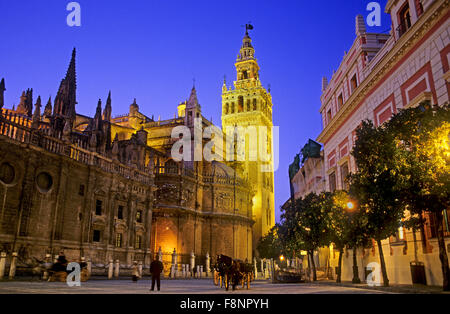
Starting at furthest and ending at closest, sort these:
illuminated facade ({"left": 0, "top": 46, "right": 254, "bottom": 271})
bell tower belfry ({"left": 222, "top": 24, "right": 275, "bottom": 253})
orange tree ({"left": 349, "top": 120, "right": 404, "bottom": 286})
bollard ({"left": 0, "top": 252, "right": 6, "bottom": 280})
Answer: bell tower belfry ({"left": 222, "top": 24, "right": 275, "bottom": 253})
illuminated facade ({"left": 0, "top": 46, "right": 254, "bottom": 271})
bollard ({"left": 0, "top": 252, "right": 6, "bottom": 280})
orange tree ({"left": 349, "top": 120, "right": 404, "bottom": 286})

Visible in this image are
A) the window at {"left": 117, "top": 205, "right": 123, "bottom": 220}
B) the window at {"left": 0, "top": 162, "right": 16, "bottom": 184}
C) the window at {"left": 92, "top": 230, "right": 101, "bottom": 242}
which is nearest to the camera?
the window at {"left": 0, "top": 162, "right": 16, "bottom": 184}

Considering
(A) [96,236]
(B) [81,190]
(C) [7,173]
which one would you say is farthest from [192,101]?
(C) [7,173]

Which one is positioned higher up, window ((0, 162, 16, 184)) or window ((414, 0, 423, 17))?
window ((414, 0, 423, 17))

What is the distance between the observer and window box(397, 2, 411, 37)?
63.7ft

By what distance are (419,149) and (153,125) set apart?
48790 millimetres

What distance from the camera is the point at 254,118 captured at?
76.2 m

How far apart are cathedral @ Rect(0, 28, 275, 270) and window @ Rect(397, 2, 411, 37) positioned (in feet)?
68.4

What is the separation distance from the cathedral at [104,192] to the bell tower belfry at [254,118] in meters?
5.62

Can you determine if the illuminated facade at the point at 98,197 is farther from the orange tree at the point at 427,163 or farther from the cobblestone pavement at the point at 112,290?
the orange tree at the point at 427,163

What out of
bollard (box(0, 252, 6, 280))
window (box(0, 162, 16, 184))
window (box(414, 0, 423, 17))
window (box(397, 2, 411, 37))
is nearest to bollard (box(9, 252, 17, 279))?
bollard (box(0, 252, 6, 280))

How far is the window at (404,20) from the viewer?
19.4 metres

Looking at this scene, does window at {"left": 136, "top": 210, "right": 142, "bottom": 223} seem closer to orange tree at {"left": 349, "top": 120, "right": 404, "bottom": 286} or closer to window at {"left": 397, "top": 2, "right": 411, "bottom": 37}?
orange tree at {"left": 349, "top": 120, "right": 404, "bottom": 286}

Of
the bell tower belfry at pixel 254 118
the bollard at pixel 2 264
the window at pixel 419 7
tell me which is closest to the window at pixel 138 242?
the bollard at pixel 2 264
